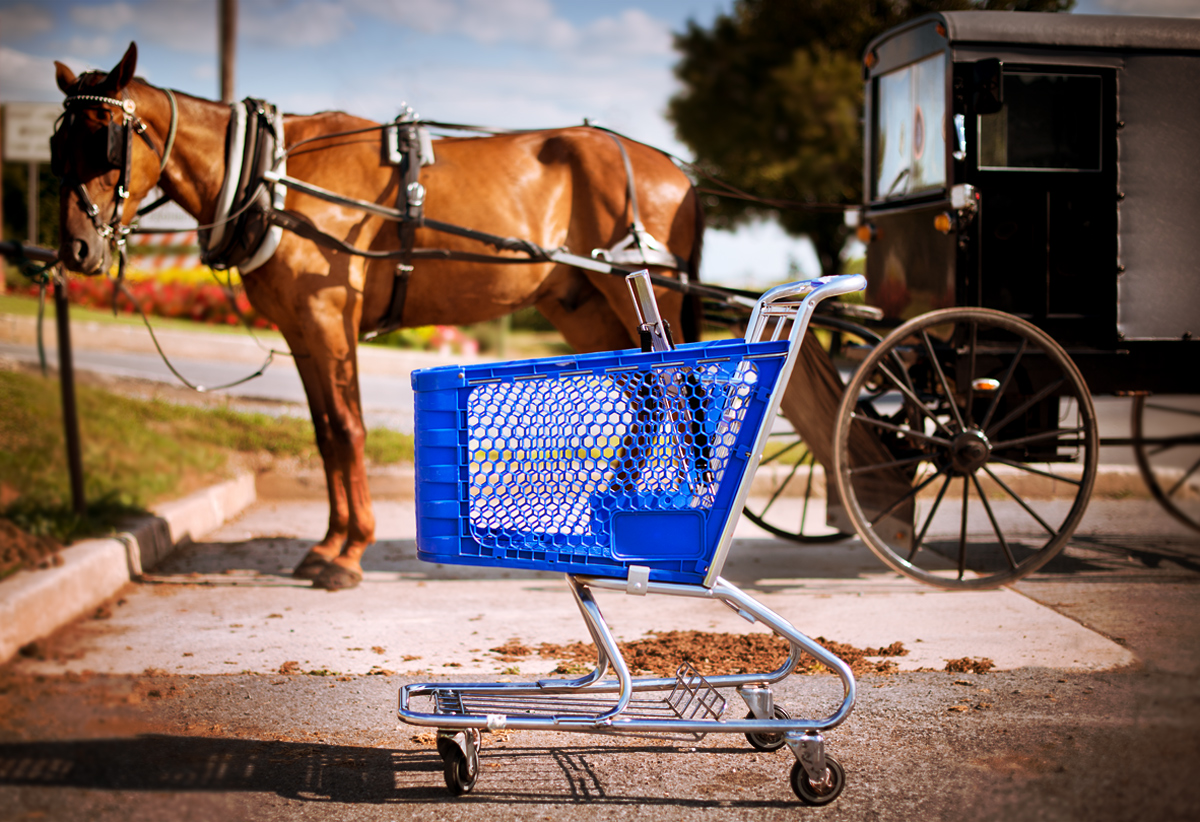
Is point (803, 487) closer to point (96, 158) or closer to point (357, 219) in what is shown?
point (357, 219)

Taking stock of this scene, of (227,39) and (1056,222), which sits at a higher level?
(227,39)

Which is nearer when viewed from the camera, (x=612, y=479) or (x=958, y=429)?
(x=612, y=479)

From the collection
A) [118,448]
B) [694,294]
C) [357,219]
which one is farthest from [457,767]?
[118,448]

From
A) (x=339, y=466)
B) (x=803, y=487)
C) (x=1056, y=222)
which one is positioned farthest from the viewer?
(x=803, y=487)

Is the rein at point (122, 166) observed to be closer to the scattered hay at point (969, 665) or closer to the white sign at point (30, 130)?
the white sign at point (30, 130)

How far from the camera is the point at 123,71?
4582mm

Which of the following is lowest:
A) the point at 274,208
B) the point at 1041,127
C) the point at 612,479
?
the point at 612,479

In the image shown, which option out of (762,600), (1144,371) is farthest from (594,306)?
(1144,371)

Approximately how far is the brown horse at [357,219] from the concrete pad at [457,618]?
17.6 inches

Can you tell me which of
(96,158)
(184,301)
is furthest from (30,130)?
(184,301)

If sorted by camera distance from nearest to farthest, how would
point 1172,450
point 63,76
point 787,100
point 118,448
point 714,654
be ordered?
1. point 714,654
2. point 63,76
3. point 1172,450
4. point 118,448
5. point 787,100

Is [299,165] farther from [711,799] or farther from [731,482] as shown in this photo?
[711,799]

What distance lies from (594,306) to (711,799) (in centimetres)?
357

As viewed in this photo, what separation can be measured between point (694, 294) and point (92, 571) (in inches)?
134
